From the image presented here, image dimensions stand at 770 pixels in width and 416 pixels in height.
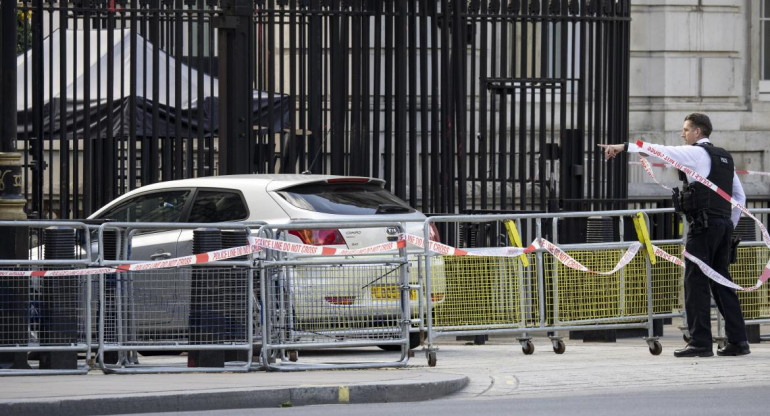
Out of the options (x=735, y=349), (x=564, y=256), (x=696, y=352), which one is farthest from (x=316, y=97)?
(x=735, y=349)

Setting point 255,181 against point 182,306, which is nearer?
point 182,306

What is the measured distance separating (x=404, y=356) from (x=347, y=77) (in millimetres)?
5414

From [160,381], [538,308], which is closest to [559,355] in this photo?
[538,308]

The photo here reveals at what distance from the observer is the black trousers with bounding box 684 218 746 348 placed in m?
12.6

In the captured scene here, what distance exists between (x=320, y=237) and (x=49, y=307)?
234cm

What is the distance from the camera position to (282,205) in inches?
525

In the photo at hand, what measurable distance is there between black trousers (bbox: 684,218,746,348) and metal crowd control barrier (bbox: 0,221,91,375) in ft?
15.4

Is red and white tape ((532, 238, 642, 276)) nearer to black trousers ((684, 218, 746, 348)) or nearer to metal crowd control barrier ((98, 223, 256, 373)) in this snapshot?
black trousers ((684, 218, 746, 348))

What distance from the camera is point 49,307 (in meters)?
11.5

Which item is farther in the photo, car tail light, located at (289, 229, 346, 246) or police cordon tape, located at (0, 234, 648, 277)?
car tail light, located at (289, 229, 346, 246)

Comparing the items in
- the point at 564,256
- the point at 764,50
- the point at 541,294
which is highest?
the point at 764,50

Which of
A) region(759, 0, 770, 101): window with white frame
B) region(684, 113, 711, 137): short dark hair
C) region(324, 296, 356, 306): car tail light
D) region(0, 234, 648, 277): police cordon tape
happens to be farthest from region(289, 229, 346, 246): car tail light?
region(759, 0, 770, 101): window with white frame

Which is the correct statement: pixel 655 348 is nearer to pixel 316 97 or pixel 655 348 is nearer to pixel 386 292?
pixel 386 292

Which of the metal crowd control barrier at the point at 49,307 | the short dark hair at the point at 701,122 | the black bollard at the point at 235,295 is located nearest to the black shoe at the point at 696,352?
the short dark hair at the point at 701,122
